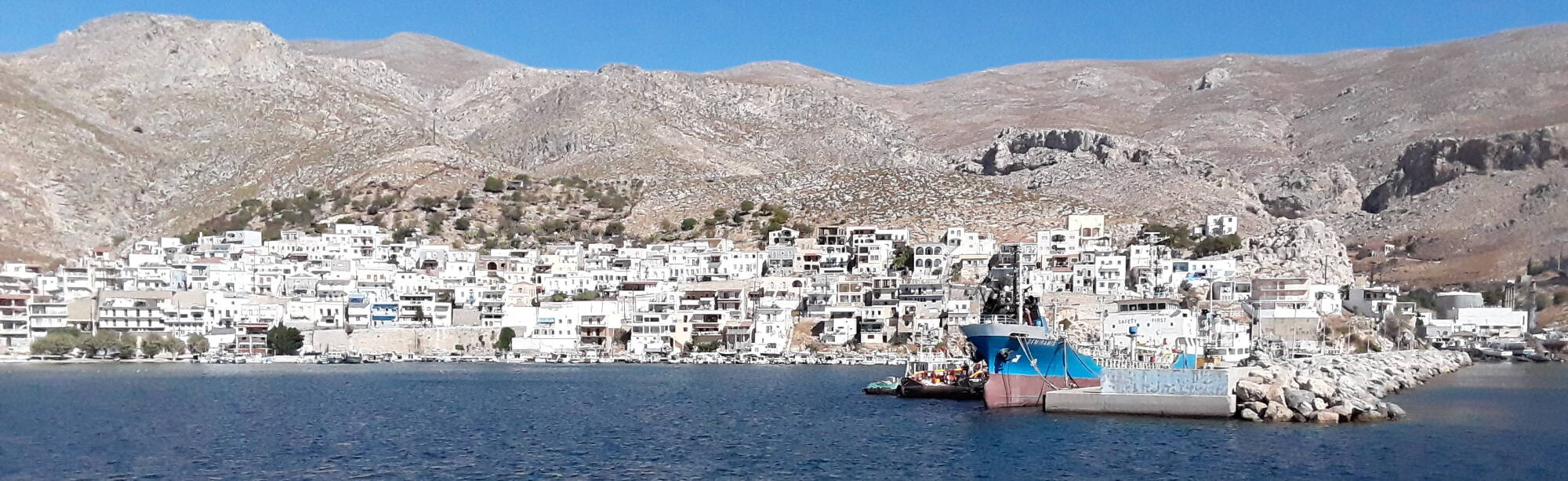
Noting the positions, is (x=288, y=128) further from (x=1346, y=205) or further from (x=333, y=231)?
(x=1346, y=205)

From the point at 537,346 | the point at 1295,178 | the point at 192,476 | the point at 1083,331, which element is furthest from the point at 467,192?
the point at 192,476

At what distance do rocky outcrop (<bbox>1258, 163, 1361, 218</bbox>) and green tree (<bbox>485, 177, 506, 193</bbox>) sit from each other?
81.0 metres

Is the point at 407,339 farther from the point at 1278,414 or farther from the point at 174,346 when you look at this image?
the point at 1278,414

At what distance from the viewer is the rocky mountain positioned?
13362 centimetres

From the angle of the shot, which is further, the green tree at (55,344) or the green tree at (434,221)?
the green tree at (434,221)

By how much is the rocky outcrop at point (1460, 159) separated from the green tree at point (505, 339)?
361 ft

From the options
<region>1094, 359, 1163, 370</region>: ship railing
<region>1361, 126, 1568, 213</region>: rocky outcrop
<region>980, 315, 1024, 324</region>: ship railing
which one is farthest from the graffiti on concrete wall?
<region>1361, 126, 1568, 213</region>: rocky outcrop

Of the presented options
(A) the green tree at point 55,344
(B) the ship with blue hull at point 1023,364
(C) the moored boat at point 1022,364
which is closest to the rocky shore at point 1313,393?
(B) the ship with blue hull at point 1023,364

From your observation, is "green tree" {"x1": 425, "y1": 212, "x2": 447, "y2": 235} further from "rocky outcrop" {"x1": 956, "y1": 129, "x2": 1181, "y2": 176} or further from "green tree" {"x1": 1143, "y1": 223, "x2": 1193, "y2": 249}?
"rocky outcrop" {"x1": 956, "y1": 129, "x2": 1181, "y2": 176}

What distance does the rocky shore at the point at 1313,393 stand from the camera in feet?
157

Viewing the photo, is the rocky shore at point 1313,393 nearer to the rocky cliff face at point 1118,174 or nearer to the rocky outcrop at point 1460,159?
the rocky cliff face at point 1118,174

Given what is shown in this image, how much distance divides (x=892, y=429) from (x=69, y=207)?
109 metres

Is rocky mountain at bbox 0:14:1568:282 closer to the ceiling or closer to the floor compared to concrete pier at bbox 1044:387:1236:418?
closer to the ceiling

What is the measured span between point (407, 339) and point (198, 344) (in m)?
11.7
